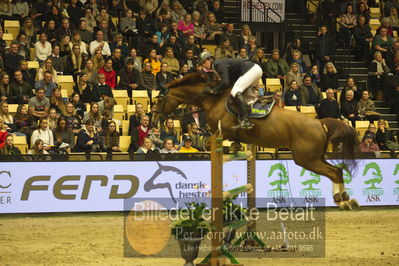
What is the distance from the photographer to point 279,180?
625 inches

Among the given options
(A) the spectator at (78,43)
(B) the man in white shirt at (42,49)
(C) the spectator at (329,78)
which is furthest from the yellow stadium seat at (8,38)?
(C) the spectator at (329,78)

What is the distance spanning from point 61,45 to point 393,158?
869 cm

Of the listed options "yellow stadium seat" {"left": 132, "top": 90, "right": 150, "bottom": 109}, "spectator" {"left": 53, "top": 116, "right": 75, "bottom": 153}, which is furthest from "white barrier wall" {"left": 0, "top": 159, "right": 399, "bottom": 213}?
"yellow stadium seat" {"left": 132, "top": 90, "right": 150, "bottom": 109}

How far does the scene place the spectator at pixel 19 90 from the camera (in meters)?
16.7

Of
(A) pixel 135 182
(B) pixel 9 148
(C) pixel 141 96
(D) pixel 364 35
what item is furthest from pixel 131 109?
(D) pixel 364 35

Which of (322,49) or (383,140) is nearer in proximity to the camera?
(383,140)

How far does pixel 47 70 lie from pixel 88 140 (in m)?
2.41

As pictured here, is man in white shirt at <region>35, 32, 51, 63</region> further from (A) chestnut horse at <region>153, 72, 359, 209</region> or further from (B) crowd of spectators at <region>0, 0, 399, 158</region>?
(A) chestnut horse at <region>153, 72, 359, 209</region>

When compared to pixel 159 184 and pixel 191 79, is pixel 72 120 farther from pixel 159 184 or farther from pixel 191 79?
pixel 191 79

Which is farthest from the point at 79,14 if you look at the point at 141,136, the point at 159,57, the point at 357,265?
the point at 357,265

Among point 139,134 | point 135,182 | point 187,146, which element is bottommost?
point 135,182

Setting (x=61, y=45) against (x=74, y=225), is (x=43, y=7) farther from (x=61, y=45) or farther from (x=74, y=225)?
(x=74, y=225)

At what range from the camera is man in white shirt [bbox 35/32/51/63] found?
1780 cm

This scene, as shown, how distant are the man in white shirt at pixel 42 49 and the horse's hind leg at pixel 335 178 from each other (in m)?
9.29
